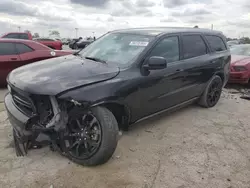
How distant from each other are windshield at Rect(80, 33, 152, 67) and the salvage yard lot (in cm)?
122

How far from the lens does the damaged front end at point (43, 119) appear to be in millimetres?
2814

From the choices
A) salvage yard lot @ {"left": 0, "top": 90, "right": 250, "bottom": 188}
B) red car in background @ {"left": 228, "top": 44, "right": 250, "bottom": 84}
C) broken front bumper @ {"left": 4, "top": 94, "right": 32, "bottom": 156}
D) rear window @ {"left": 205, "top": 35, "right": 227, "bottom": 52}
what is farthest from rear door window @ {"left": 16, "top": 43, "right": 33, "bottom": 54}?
red car in background @ {"left": 228, "top": 44, "right": 250, "bottom": 84}

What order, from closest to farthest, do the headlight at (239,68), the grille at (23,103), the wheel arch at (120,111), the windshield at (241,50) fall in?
1. the grille at (23,103)
2. the wheel arch at (120,111)
3. the headlight at (239,68)
4. the windshield at (241,50)

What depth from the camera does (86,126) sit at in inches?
119

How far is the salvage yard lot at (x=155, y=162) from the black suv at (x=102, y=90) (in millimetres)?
215

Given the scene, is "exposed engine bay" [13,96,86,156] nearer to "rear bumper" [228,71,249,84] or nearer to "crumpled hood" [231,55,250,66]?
"rear bumper" [228,71,249,84]

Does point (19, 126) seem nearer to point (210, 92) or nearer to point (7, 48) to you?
point (210, 92)

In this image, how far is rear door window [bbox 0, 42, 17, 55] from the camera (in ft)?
21.9

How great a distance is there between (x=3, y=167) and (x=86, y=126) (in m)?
1.09

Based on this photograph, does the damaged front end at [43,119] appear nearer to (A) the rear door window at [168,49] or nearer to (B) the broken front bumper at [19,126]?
(B) the broken front bumper at [19,126]

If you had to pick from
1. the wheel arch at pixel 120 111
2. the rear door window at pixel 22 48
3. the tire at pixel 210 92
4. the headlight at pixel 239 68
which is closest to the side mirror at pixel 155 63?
the wheel arch at pixel 120 111

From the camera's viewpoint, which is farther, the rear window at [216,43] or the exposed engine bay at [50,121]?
the rear window at [216,43]

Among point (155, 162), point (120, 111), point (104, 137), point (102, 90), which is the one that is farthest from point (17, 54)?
point (155, 162)

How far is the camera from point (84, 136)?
302cm
